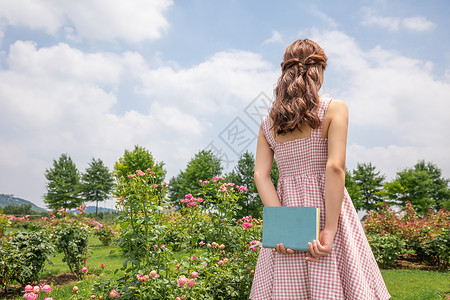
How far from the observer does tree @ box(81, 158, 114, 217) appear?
1490 inches

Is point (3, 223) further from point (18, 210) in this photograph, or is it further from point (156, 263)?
point (18, 210)

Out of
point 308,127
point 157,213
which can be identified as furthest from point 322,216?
point 157,213

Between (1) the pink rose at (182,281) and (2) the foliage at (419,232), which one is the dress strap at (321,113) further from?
(2) the foliage at (419,232)

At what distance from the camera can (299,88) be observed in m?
1.72

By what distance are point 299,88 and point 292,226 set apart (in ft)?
2.37

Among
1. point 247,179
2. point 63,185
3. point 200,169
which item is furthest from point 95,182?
point 247,179

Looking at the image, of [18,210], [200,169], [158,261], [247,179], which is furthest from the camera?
[18,210]

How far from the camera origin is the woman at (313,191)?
154cm

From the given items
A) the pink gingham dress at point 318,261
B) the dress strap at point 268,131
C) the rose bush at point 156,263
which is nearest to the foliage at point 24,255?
the rose bush at point 156,263

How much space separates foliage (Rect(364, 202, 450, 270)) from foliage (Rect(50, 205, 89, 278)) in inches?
320

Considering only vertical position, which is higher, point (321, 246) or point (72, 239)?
point (321, 246)

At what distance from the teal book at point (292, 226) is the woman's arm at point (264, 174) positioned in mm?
221

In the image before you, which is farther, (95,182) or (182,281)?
(95,182)

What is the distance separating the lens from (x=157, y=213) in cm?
303
